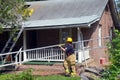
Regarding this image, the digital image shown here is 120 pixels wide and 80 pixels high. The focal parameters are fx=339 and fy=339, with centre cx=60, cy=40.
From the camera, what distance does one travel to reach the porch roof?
1986 cm

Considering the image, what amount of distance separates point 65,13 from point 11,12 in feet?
20.4

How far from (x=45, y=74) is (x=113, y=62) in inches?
259

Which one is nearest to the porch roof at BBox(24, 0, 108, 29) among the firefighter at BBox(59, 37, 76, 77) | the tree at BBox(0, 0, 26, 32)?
the tree at BBox(0, 0, 26, 32)

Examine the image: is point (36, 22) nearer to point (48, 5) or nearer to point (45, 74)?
point (48, 5)

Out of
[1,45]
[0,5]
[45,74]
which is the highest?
[0,5]

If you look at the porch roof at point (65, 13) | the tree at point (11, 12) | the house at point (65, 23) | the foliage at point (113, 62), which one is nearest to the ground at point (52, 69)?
the house at point (65, 23)

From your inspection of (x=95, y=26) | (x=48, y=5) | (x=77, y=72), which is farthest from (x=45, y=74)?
(x=48, y=5)

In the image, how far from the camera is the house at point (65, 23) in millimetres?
20734

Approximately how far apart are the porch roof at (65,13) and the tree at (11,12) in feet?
9.20

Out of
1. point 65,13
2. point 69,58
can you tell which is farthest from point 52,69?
point 65,13

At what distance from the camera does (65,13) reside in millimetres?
22422

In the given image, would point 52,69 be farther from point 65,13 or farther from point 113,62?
point 113,62

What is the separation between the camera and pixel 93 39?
71.2 feet

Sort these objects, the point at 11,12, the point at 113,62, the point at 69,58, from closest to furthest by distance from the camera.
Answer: the point at 113,62 → the point at 69,58 → the point at 11,12
